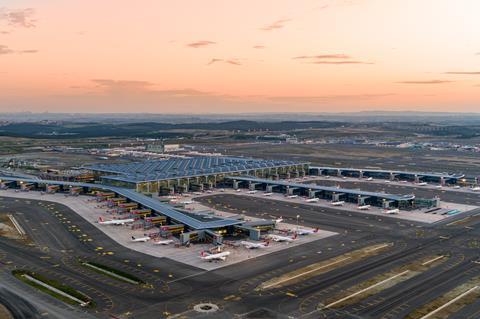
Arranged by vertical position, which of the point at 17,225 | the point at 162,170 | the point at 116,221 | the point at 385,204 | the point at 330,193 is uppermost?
the point at 162,170

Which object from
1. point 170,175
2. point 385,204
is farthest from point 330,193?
point 170,175

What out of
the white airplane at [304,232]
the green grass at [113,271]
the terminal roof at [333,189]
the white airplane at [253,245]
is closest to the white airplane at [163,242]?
the white airplane at [253,245]

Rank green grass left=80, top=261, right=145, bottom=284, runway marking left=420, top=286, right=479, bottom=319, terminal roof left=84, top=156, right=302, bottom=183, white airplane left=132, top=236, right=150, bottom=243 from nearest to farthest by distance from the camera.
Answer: runway marking left=420, top=286, right=479, bottom=319, green grass left=80, top=261, right=145, bottom=284, white airplane left=132, top=236, right=150, bottom=243, terminal roof left=84, top=156, right=302, bottom=183

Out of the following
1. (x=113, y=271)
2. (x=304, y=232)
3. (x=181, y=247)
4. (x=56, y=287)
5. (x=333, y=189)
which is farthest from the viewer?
(x=333, y=189)

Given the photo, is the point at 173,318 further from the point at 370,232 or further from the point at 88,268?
the point at 370,232

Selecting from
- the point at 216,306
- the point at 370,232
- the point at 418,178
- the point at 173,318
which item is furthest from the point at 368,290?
the point at 418,178

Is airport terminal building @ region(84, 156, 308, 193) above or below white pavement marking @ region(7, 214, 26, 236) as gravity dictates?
above

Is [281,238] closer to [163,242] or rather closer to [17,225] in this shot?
[163,242]

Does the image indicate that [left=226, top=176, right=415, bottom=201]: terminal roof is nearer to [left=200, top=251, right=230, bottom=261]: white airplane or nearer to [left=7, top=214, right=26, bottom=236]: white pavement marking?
[left=200, top=251, right=230, bottom=261]: white airplane

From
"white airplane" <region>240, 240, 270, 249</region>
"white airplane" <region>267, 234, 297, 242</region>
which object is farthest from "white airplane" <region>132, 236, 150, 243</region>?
"white airplane" <region>267, 234, 297, 242</region>
